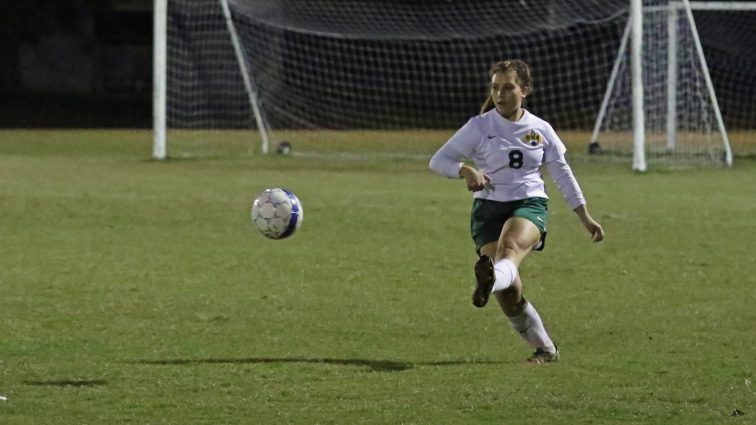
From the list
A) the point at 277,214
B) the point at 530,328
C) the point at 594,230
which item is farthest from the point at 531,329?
the point at 277,214

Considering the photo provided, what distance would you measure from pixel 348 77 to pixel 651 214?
1778 centimetres

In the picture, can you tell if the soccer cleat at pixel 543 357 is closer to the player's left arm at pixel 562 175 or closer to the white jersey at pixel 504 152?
the player's left arm at pixel 562 175

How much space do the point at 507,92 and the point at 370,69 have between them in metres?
24.6

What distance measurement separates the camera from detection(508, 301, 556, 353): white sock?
780 centimetres

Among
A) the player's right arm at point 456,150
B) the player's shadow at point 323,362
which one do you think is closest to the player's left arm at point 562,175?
the player's right arm at point 456,150

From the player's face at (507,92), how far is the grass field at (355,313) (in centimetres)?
135

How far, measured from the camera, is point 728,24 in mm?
30281

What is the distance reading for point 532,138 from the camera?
305 inches

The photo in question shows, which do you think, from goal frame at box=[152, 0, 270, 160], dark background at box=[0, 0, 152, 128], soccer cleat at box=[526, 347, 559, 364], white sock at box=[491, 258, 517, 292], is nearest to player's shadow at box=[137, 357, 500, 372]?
soccer cleat at box=[526, 347, 559, 364]

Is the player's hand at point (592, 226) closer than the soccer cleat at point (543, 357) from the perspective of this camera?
Yes

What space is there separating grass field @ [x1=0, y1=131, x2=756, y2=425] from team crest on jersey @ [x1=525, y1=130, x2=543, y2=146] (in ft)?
3.82

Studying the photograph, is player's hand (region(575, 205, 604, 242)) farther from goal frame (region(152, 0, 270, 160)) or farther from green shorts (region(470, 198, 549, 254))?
goal frame (region(152, 0, 270, 160))

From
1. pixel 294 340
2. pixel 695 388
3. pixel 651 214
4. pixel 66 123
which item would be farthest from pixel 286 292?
pixel 66 123

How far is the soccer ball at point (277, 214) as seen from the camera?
28.1 feet
